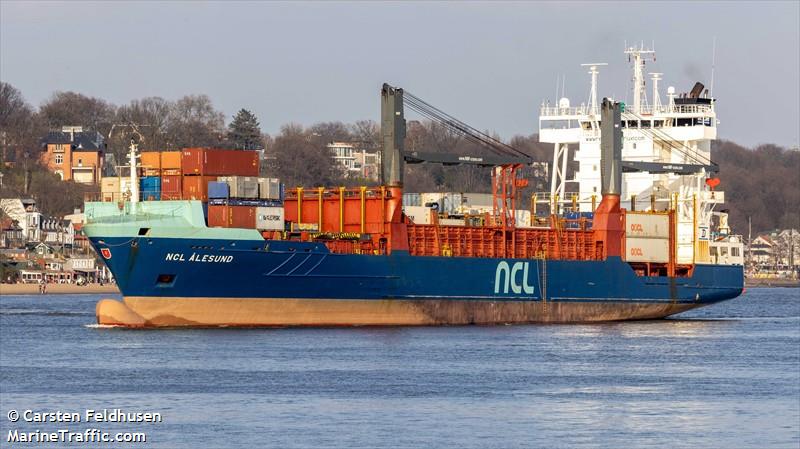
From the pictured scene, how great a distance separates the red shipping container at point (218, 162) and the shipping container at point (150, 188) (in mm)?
1420

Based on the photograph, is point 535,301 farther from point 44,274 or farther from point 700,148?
point 44,274

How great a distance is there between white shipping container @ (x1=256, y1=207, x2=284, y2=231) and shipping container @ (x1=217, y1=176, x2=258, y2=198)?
638 millimetres

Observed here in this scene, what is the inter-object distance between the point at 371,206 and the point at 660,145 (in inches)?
853

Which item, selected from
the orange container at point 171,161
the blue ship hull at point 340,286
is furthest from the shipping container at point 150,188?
the blue ship hull at point 340,286

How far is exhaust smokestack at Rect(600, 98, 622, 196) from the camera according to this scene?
66.4 m

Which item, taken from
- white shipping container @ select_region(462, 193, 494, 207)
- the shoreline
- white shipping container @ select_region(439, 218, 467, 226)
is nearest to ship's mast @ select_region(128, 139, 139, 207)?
white shipping container @ select_region(439, 218, 467, 226)

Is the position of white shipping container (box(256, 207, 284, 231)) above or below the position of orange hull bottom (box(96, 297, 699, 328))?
above

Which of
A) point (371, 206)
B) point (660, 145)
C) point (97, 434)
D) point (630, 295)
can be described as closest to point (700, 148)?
point (660, 145)

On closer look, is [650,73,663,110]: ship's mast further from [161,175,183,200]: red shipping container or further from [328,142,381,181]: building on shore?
[328,142,381,181]: building on shore

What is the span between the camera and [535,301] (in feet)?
211

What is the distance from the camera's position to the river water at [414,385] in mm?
33500

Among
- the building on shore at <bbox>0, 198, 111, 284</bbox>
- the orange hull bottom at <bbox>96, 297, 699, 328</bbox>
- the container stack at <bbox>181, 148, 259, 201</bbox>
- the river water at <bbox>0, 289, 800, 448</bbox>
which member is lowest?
the river water at <bbox>0, 289, 800, 448</bbox>

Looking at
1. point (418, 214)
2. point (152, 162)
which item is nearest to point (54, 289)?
point (418, 214)

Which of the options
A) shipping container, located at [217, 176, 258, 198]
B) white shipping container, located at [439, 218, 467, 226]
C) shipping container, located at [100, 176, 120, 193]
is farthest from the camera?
white shipping container, located at [439, 218, 467, 226]
